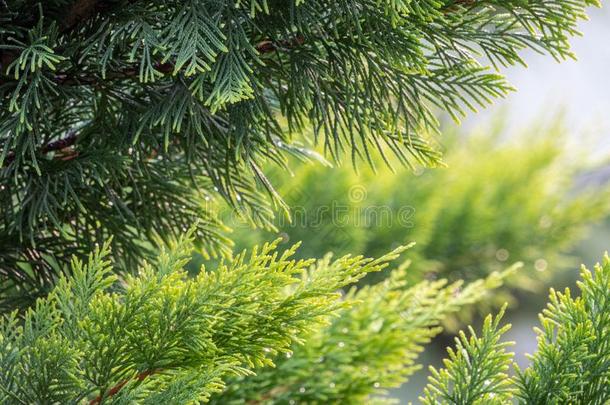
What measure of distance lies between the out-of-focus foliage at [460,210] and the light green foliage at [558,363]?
3.35ft

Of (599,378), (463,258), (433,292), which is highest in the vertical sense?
(463,258)

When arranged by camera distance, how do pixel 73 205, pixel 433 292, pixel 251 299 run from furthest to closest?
pixel 433 292 → pixel 73 205 → pixel 251 299

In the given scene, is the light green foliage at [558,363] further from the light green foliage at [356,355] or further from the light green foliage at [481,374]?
the light green foliage at [356,355]

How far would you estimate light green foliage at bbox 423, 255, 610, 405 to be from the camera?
48cm

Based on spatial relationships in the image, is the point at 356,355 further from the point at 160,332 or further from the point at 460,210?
the point at 460,210

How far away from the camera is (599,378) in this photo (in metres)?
0.48

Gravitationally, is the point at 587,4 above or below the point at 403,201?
below

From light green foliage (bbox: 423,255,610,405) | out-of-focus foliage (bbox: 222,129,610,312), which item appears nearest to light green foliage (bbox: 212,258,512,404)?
light green foliage (bbox: 423,255,610,405)

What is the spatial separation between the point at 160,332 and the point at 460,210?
5.70 ft

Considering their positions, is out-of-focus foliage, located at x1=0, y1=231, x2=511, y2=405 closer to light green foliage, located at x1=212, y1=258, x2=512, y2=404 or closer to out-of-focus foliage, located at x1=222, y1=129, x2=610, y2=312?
light green foliage, located at x1=212, y1=258, x2=512, y2=404

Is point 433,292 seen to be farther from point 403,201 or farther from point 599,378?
point 403,201

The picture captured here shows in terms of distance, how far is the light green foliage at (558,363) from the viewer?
1.56 feet

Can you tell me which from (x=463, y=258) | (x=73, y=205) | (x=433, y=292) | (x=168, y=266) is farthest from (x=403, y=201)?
(x=168, y=266)

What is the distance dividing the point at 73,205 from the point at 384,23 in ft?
0.98
